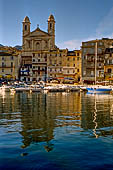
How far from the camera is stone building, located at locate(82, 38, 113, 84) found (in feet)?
282

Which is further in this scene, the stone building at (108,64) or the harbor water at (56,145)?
the stone building at (108,64)

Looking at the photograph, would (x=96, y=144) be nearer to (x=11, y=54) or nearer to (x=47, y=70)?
(x=47, y=70)

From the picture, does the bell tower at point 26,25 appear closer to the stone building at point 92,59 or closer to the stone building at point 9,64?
the stone building at point 9,64

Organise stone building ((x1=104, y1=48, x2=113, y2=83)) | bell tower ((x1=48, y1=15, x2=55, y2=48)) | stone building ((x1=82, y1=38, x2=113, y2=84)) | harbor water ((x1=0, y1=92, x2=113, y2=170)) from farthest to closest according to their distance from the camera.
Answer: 1. bell tower ((x1=48, y1=15, x2=55, y2=48))
2. stone building ((x1=82, y1=38, x2=113, y2=84))
3. stone building ((x1=104, y1=48, x2=113, y2=83))
4. harbor water ((x1=0, y1=92, x2=113, y2=170))

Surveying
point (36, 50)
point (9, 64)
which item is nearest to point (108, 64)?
point (36, 50)

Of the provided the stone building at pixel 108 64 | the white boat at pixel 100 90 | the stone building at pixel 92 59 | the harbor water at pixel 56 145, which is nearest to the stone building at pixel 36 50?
the stone building at pixel 92 59

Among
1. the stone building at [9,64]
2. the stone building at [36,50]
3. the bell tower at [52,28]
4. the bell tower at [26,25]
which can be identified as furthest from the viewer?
the bell tower at [26,25]

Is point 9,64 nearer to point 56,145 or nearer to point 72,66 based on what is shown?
point 72,66

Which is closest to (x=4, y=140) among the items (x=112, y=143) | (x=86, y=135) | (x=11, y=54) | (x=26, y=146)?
(x=26, y=146)

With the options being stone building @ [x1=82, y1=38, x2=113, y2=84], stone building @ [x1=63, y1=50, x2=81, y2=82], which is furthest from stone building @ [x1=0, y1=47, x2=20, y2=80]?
stone building @ [x1=82, y1=38, x2=113, y2=84]

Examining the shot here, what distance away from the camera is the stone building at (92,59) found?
86.0m

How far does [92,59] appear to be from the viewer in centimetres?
8694

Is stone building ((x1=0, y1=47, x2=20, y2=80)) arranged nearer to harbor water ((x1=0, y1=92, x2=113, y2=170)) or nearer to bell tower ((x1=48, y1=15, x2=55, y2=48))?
bell tower ((x1=48, y1=15, x2=55, y2=48))

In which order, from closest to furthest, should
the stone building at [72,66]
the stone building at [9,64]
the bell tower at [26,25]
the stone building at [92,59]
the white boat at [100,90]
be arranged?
the white boat at [100,90]
the stone building at [92,59]
the stone building at [72,66]
the stone building at [9,64]
the bell tower at [26,25]
